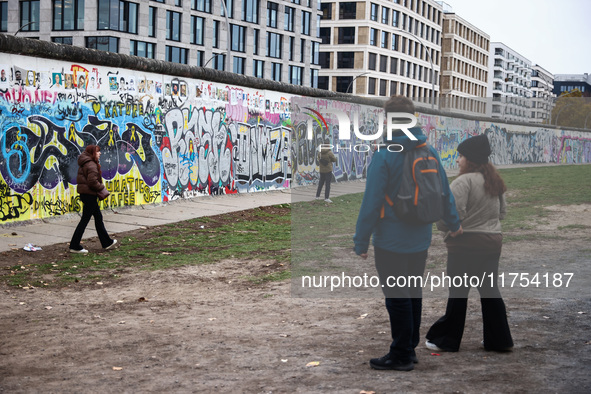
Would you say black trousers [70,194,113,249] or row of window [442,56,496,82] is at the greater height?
row of window [442,56,496,82]

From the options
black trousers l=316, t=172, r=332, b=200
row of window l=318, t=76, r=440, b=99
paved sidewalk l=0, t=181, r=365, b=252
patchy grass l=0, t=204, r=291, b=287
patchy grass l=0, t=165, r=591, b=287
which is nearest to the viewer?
patchy grass l=0, t=204, r=291, b=287

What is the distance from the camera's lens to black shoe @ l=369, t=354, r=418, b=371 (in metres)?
4.59

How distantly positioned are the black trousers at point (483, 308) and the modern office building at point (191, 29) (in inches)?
1537

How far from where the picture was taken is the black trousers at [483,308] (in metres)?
4.94

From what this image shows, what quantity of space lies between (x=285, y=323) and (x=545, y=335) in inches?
84.1

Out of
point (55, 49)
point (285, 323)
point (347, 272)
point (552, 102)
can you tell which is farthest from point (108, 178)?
point (552, 102)

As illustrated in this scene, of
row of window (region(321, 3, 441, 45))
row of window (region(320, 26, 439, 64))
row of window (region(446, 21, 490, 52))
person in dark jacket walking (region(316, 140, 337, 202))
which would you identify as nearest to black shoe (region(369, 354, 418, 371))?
person in dark jacket walking (region(316, 140, 337, 202))

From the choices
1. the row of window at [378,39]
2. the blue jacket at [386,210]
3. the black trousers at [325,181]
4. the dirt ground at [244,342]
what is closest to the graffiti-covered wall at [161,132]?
the black trousers at [325,181]

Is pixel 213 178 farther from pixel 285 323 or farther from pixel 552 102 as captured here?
pixel 285 323

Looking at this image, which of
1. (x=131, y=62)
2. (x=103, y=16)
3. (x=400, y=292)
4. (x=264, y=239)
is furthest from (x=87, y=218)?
(x=103, y=16)

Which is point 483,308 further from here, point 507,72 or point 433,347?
point 507,72

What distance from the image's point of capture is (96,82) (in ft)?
41.8

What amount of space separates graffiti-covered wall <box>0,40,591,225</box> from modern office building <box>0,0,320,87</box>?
83.4 ft

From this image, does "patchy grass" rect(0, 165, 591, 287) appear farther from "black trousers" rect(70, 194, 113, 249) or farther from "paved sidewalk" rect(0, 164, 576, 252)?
"paved sidewalk" rect(0, 164, 576, 252)
